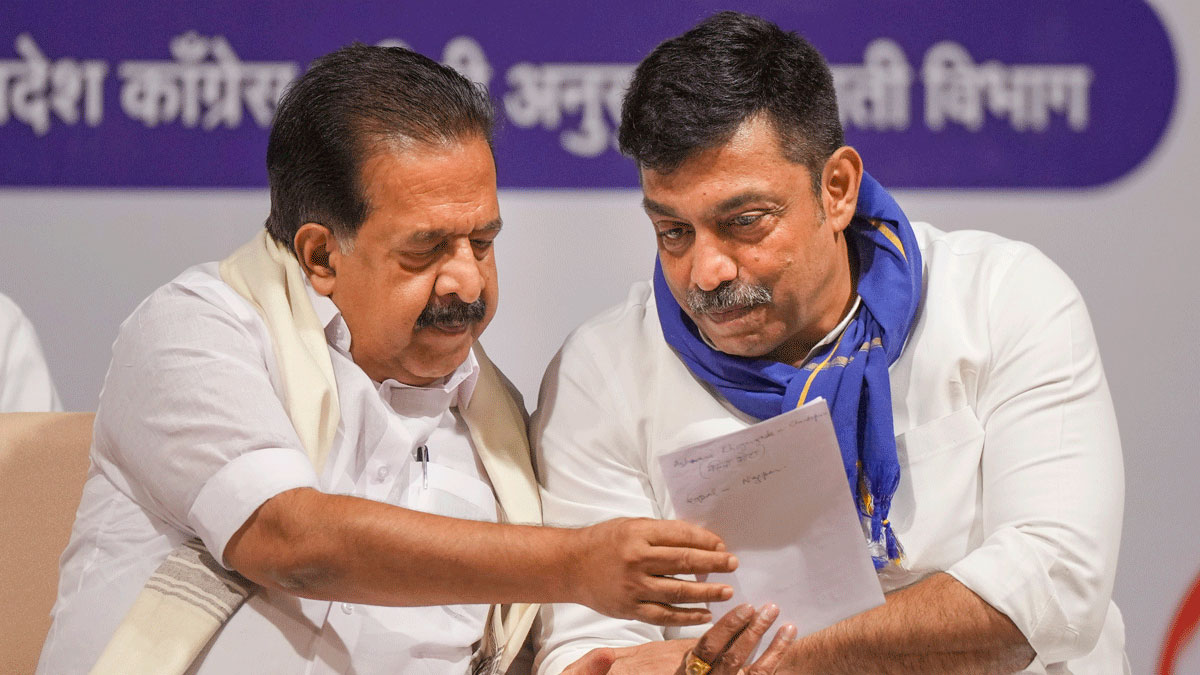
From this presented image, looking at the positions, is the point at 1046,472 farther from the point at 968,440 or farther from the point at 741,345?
the point at 741,345

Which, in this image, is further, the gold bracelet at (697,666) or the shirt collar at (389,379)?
the shirt collar at (389,379)

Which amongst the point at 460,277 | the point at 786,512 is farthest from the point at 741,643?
the point at 460,277

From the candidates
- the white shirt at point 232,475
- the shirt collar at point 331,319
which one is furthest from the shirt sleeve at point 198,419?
the shirt collar at point 331,319

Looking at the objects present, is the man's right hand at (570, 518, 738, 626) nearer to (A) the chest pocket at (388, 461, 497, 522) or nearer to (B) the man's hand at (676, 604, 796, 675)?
(B) the man's hand at (676, 604, 796, 675)

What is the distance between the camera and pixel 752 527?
1813 millimetres

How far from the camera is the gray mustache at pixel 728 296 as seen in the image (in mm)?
2201

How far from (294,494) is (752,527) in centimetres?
69

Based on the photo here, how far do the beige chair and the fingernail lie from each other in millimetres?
1463

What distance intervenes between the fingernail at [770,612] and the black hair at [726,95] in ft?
2.64

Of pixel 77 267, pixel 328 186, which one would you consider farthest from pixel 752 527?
pixel 77 267

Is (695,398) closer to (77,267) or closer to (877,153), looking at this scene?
(877,153)

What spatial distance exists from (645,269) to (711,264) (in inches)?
46.8

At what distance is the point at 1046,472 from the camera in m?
2.12

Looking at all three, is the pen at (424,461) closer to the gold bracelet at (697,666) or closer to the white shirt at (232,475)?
the white shirt at (232,475)
